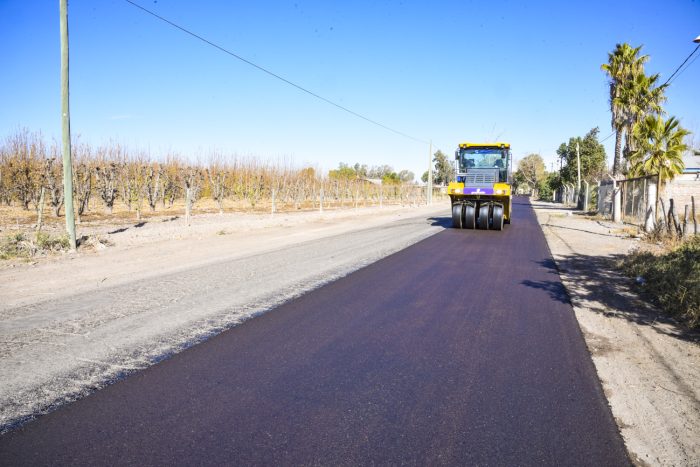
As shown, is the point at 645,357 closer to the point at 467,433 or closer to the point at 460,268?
the point at 467,433

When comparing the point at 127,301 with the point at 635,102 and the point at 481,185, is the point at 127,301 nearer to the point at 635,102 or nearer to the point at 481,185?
the point at 481,185

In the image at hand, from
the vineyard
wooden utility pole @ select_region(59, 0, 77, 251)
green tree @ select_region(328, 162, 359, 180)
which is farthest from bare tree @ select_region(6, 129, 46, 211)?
green tree @ select_region(328, 162, 359, 180)

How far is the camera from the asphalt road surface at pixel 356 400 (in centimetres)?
275

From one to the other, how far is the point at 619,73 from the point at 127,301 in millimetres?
30823

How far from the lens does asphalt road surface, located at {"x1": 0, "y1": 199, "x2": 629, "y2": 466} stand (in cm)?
275

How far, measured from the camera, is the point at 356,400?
3.44 metres

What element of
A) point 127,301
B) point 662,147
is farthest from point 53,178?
point 662,147

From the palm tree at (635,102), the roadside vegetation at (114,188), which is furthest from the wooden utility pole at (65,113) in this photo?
the palm tree at (635,102)

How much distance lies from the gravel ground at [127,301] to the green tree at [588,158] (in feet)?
156

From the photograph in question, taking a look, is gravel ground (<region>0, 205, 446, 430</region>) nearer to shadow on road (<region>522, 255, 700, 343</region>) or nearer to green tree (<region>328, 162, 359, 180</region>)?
shadow on road (<region>522, 255, 700, 343</region>)

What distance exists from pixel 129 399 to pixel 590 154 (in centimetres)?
5899

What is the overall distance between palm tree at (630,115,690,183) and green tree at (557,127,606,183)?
30073 mm

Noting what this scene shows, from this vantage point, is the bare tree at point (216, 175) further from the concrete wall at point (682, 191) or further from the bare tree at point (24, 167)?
the concrete wall at point (682, 191)

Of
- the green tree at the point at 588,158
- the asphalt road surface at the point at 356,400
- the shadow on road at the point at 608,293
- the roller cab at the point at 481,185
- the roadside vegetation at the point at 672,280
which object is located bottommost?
the asphalt road surface at the point at 356,400
